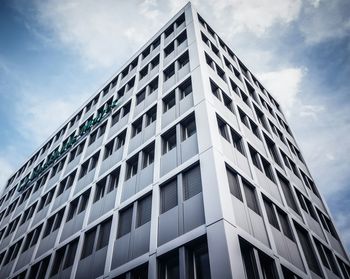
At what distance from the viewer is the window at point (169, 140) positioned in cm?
1619

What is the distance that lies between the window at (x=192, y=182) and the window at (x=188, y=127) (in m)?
2.73

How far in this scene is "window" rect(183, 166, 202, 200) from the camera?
40.5ft

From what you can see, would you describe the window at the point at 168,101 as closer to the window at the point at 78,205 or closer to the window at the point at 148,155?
the window at the point at 148,155

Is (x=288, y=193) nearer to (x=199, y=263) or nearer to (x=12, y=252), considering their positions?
(x=199, y=263)

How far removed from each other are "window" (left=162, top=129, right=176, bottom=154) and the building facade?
0.06m

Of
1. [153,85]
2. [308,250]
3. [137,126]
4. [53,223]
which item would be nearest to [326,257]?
[308,250]

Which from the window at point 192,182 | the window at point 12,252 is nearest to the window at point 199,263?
the window at point 192,182

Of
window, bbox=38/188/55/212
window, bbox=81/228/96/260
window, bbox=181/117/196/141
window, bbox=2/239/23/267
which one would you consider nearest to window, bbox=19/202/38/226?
window, bbox=38/188/55/212

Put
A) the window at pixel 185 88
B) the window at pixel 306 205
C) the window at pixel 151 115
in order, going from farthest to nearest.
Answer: the window at pixel 151 115, the window at pixel 306 205, the window at pixel 185 88

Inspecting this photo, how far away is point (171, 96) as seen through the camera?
19109 millimetres

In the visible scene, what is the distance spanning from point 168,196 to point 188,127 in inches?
165

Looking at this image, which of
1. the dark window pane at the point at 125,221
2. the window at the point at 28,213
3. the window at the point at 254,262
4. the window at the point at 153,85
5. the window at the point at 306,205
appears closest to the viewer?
the window at the point at 254,262

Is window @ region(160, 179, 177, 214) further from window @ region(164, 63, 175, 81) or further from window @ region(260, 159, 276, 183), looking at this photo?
window @ region(164, 63, 175, 81)

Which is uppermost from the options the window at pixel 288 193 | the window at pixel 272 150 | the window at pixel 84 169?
the window at pixel 84 169
